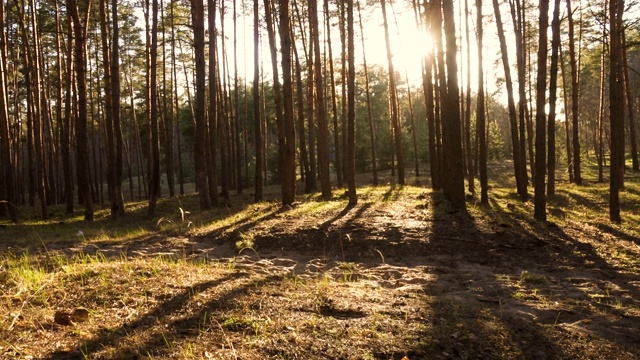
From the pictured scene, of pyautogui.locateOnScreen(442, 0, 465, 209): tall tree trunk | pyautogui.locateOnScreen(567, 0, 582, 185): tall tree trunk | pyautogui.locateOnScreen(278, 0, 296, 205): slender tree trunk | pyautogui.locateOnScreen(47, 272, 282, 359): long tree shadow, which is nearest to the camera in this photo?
pyautogui.locateOnScreen(47, 272, 282, 359): long tree shadow

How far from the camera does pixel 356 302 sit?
466 centimetres

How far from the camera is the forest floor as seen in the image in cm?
Result: 354

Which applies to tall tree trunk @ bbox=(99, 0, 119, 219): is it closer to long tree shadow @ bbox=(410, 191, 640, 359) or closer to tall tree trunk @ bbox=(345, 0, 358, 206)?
tall tree trunk @ bbox=(345, 0, 358, 206)

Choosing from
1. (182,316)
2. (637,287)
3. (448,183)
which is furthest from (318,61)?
(182,316)


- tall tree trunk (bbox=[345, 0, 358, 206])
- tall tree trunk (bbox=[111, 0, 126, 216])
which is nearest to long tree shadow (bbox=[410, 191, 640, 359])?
tall tree trunk (bbox=[345, 0, 358, 206])

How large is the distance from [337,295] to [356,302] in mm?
283

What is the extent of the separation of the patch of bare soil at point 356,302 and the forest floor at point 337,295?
2 centimetres

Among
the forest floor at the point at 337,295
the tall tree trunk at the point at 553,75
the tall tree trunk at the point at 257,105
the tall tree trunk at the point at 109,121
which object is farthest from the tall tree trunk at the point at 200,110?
the tall tree trunk at the point at 553,75

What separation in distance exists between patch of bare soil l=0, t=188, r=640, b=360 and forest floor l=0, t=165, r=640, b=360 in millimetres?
19

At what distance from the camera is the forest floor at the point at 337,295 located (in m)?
3.54

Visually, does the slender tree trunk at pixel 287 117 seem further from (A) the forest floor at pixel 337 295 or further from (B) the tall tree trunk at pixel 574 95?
(B) the tall tree trunk at pixel 574 95

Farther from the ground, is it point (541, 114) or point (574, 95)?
point (574, 95)

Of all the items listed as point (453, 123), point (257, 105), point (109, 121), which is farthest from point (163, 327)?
point (109, 121)

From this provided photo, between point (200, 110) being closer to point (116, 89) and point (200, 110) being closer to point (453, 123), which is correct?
point (116, 89)
